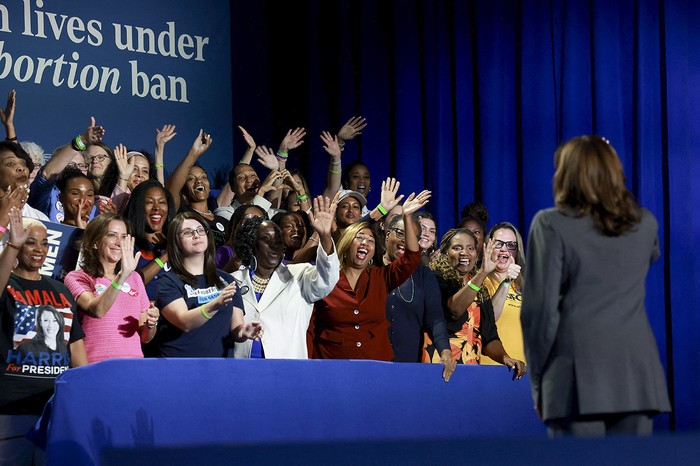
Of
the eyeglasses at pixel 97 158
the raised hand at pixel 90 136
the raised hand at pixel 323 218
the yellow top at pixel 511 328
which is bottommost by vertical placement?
the yellow top at pixel 511 328

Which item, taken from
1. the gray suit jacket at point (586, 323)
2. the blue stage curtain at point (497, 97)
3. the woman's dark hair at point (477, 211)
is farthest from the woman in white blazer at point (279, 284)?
the blue stage curtain at point (497, 97)

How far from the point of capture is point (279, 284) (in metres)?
5.27

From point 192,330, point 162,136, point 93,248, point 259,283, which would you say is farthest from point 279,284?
point 162,136

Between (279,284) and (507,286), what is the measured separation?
4.11 ft

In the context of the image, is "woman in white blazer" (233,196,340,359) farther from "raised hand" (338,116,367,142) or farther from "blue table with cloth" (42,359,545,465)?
"raised hand" (338,116,367,142)

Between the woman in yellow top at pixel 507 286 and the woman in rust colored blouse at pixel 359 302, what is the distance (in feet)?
2.33

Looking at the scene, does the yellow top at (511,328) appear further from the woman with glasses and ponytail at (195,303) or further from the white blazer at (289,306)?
the woman with glasses and ponytail at (195,303)

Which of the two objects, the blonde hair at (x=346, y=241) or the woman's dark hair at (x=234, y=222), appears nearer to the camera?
the blonde hair at (x=346, y=241)

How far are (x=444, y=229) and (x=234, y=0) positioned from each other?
109 inches

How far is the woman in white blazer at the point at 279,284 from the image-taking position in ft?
16.7

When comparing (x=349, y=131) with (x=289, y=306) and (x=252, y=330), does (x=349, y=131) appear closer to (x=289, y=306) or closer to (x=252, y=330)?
(x=289, y=306)

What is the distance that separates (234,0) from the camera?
31.4 feet

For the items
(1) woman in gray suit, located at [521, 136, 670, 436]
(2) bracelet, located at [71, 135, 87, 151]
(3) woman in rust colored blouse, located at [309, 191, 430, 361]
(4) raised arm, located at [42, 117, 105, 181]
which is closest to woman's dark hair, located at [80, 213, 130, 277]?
(3) woman in rust colored blouse, located at [309, 191, 430, 361]

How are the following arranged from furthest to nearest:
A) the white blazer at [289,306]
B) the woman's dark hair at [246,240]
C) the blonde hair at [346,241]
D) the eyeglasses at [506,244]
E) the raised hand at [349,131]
Answer: the raised hand at [349,131], the eyeglasses at [506,244], the woman's dark hair at [246,240], the blonde hair at [346,241], the white blazer at [289,306]
